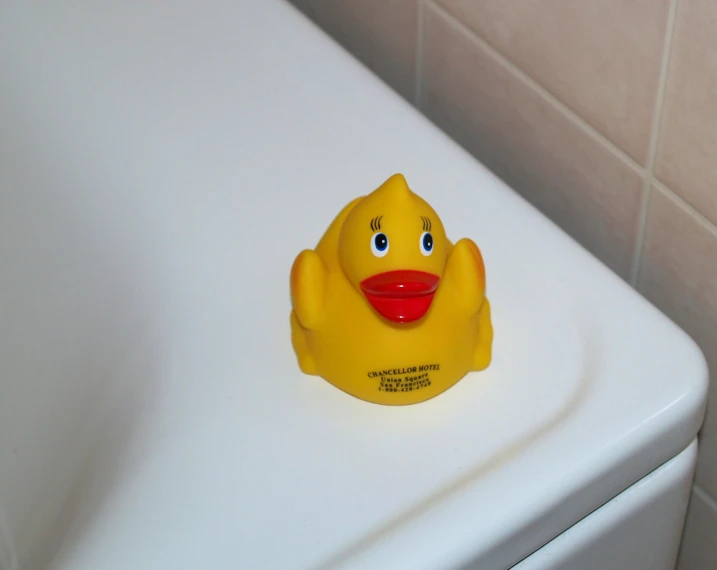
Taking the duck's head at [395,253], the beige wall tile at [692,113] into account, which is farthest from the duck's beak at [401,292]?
the beige wall tile at [692,113]

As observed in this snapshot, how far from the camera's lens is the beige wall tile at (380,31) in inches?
27.4

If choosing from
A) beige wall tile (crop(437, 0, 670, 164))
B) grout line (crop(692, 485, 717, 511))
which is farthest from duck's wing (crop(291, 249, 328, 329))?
grout line (crop(692, 485, 717, 511))

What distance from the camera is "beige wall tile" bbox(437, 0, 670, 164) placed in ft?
1.61

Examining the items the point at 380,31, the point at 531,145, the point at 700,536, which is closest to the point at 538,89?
the point at 531,145

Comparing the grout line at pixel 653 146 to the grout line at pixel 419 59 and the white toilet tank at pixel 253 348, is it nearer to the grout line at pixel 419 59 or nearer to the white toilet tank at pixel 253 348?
the white toilet tank at pixel 253 348

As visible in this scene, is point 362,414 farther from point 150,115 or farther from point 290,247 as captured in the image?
point 150,115

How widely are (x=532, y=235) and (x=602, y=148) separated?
2.9 inches

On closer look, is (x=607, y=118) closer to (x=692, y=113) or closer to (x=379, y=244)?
(x=692, y=113)

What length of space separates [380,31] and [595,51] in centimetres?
24

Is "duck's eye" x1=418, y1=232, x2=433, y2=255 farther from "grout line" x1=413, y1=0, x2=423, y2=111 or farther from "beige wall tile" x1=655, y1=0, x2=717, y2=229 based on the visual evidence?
"grout line" x1=413, y1=0, x2=423, y2=111

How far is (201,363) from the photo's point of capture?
1.59 ft

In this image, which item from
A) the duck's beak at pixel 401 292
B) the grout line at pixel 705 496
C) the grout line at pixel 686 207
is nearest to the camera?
the duck's beak at pixel 401 292

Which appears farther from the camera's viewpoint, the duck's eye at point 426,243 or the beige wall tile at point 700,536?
the beige wall tile at point 700,536

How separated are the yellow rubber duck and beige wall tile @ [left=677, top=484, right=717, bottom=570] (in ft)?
0.87
